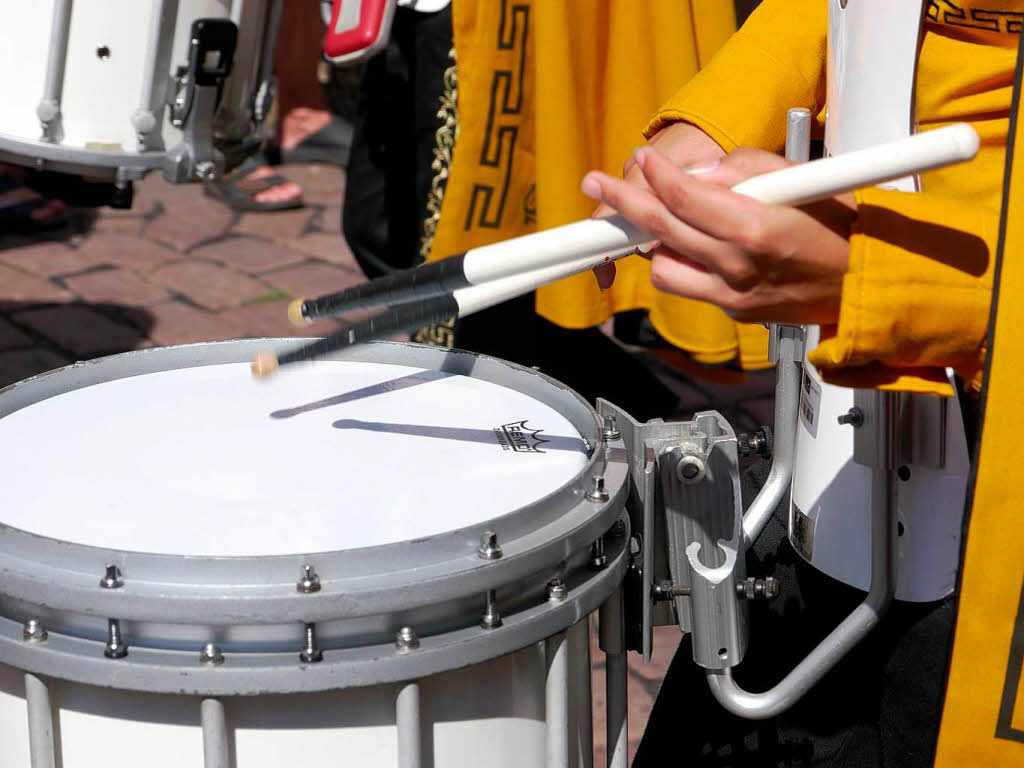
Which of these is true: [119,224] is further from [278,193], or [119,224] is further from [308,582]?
[308,582]

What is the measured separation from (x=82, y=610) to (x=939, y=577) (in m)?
0.70

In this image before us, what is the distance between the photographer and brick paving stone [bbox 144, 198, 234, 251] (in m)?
4.45

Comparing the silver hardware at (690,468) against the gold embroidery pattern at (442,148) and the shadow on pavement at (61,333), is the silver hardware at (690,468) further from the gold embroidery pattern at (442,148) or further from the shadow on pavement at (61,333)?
the shadow on pavement at (61,333)

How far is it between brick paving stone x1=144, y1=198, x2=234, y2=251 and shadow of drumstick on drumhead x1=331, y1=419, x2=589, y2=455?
3.30m

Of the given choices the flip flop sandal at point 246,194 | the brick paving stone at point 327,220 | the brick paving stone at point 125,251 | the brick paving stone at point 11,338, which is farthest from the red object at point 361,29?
the flip flop sandal at point 246,194

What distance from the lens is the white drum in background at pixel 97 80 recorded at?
8.09ft

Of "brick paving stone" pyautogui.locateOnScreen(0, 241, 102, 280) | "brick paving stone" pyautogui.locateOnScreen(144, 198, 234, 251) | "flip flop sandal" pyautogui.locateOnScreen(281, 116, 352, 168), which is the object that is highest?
"flip flop sandal" pyautogui.locateOnScreen(281, 116, 352, 168)

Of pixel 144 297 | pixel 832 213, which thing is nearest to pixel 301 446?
pixel 832 213

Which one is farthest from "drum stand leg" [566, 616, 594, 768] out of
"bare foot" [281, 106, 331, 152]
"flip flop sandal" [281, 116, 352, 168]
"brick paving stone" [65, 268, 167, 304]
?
"bare foot" [281, 106, 331, 152]

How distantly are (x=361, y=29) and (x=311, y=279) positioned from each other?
6.22 feet

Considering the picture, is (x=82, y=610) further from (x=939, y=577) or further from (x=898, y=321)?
(x=939, y=577)

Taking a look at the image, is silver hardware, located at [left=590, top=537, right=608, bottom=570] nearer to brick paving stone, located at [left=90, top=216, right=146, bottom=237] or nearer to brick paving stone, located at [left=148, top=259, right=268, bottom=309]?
brick paving stone, located at [left=148, top=259, right=268, bottom=309]

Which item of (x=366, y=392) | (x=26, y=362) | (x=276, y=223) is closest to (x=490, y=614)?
(x=366, y=392)

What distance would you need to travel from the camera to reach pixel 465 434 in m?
1.21
